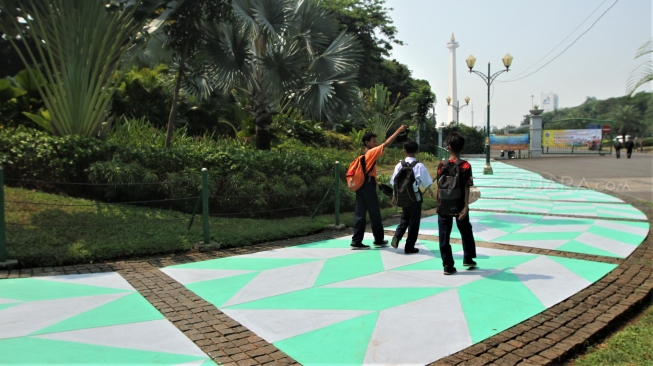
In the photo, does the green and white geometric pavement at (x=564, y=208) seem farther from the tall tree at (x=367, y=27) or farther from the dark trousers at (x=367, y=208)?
the tall tree at (x=367, y=27)

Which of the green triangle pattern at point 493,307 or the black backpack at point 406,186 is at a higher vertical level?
the black backpack at point 406,186

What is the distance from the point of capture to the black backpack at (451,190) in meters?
5.46

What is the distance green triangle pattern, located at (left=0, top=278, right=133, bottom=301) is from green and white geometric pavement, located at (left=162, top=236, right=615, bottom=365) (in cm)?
90

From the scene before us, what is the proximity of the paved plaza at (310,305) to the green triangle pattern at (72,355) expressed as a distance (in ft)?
0.04

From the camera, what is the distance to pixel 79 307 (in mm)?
4527

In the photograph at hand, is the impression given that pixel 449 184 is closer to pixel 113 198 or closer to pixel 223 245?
pixel 223 245

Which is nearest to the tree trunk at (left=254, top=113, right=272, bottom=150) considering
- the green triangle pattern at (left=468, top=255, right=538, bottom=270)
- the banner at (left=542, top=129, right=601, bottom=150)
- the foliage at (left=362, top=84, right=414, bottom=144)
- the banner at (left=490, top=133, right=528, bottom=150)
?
the green triangle pattern at (left=468, top=255, right=538, bottom=270)

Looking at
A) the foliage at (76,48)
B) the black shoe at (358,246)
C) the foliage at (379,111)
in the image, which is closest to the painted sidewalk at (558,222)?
the black shoe at (358,246)

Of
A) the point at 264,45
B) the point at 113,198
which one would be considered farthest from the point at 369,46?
the point at 113,198

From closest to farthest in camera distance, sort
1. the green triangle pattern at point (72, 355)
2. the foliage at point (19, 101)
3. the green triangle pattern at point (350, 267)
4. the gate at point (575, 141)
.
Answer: the green triangle pattern at point (72, 355) → the green triangle pattern at point (350, 267) → the foliage at point (19, 101) → the gate at point (575, 141)

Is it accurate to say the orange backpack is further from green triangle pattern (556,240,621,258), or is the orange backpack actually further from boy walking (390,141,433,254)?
green triangle pattern (556,240,621,258)

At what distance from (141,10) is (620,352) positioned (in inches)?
388

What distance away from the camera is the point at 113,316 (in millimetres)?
4324

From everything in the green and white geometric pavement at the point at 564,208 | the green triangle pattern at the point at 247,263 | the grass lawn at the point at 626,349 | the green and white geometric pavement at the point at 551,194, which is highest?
the green and white geometric pavement at the point at 551,194
